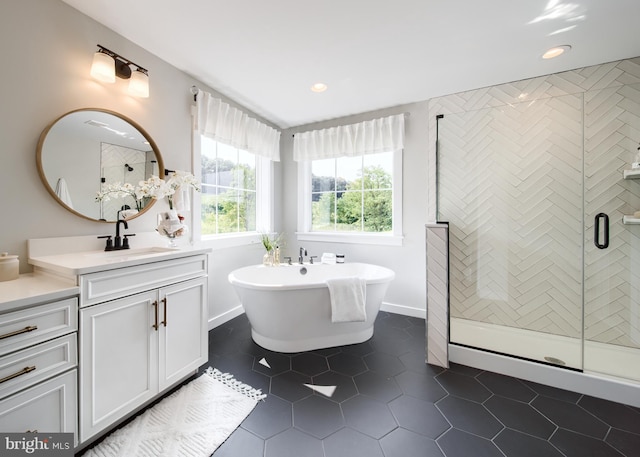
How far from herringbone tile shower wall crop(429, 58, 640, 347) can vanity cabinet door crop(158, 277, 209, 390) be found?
7.22ft

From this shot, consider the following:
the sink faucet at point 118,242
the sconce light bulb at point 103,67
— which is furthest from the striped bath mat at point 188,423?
the sconce light bulb at point 103,67

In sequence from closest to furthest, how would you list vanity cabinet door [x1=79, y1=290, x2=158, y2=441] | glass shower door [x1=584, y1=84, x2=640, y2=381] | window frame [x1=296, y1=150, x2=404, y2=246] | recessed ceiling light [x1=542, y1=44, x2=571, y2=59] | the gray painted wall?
1. vanity cabinet door [x1=79, y1=290, x2=158, y2=441]
2. the gray painted wall
3. recessed ceiling light [x1=542, y1=44, x2=571, y2=59]
4. glass shower door [x1=584, y1=84, x2=640, y2=381]
5. window frame [x1=296, y1=150, x2=404, y2=246]

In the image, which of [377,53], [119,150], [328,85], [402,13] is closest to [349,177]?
[328,85]

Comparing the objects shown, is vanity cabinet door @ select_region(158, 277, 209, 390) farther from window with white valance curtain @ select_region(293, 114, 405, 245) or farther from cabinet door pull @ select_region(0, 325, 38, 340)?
window with white valance curtain @ select_region(293, 114, 405, 245)

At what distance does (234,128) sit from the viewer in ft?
9.21

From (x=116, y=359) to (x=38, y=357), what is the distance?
0.34 metres

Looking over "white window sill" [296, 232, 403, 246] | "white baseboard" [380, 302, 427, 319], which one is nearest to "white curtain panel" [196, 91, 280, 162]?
"white window sill" [296, 232, 403, 246]

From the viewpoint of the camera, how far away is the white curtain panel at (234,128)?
8.17 feet

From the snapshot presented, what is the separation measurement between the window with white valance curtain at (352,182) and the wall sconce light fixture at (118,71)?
194 cm

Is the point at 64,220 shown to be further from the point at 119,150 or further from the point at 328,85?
the point at 328,85

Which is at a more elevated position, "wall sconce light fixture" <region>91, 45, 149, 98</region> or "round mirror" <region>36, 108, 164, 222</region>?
"wall sconce light fixture" <region>91, 45, 149, 98</region>

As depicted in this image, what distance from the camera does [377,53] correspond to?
2062 millimetres

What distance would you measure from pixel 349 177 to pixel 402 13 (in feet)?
6.44

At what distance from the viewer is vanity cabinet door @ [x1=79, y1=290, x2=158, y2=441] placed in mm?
1266
